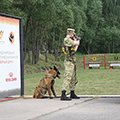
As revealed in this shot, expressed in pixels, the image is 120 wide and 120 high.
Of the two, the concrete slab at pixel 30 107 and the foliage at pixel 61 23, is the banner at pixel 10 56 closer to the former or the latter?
the concrete slab at pixel 30 107

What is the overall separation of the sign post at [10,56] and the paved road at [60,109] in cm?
63

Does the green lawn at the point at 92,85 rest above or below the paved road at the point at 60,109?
above

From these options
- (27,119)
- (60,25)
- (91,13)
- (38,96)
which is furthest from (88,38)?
(27,119)

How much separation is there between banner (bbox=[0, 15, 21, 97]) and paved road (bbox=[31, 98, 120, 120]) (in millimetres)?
2689

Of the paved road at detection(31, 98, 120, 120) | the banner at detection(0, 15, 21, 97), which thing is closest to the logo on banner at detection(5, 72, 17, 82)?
the banner at detection(0, 15, 21, 97)

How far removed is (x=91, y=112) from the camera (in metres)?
11.5

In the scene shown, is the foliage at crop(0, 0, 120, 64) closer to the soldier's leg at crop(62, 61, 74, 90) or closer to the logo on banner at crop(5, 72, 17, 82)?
the logo on banner at crop(5, 72, 17, 82)

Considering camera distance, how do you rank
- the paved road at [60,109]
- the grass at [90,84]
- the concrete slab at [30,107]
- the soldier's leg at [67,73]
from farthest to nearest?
the grass at [90,84]
the soldier's leg at [67,73]
the concrete slab at [30,107]
the paved road at [60,109]

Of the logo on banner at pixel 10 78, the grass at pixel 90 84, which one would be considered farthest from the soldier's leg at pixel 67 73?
the grass at pixel 90 84

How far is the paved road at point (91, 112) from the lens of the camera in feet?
34.6

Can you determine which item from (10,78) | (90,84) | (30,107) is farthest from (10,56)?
(90,84)

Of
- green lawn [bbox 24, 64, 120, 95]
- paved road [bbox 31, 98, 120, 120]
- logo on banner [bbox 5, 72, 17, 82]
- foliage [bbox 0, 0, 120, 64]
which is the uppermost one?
foliage [bbox 0, 0, 120, 64]

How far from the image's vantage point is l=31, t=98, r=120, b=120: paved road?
1055 centimetres

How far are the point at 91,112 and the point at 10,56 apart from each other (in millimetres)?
4310
